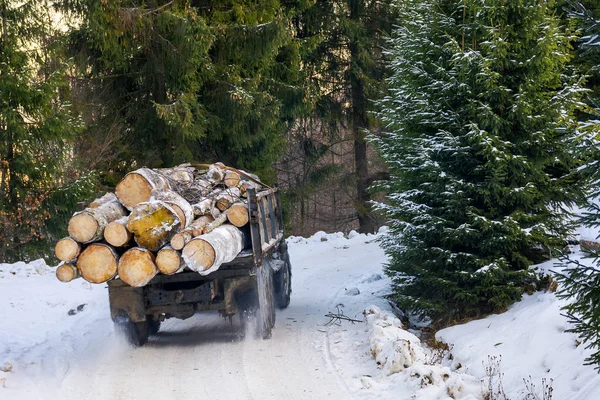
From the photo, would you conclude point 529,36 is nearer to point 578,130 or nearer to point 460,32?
point 460,32

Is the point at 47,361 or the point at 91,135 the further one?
the point at 91,135

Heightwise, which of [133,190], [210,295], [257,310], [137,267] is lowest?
[257,310]

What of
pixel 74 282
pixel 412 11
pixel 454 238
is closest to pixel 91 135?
pixel 74 282

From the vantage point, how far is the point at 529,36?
373 inches

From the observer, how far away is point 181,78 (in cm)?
1678

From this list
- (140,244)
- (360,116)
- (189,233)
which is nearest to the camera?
(140,244)

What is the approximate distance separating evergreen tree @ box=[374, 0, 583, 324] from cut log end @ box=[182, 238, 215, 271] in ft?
11.2

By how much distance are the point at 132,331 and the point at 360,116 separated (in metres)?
17.0

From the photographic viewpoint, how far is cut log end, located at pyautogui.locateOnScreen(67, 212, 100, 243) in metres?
7.89

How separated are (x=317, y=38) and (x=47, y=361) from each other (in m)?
13.6

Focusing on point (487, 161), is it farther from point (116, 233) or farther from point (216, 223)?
point (116, 233)

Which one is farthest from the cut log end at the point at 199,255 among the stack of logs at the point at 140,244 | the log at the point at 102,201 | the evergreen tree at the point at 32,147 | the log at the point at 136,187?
the evergreen tree at the point at 32,147

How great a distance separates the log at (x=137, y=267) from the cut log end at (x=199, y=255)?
45 cm

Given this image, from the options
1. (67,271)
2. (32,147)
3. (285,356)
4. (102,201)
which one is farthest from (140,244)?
(32,147)
